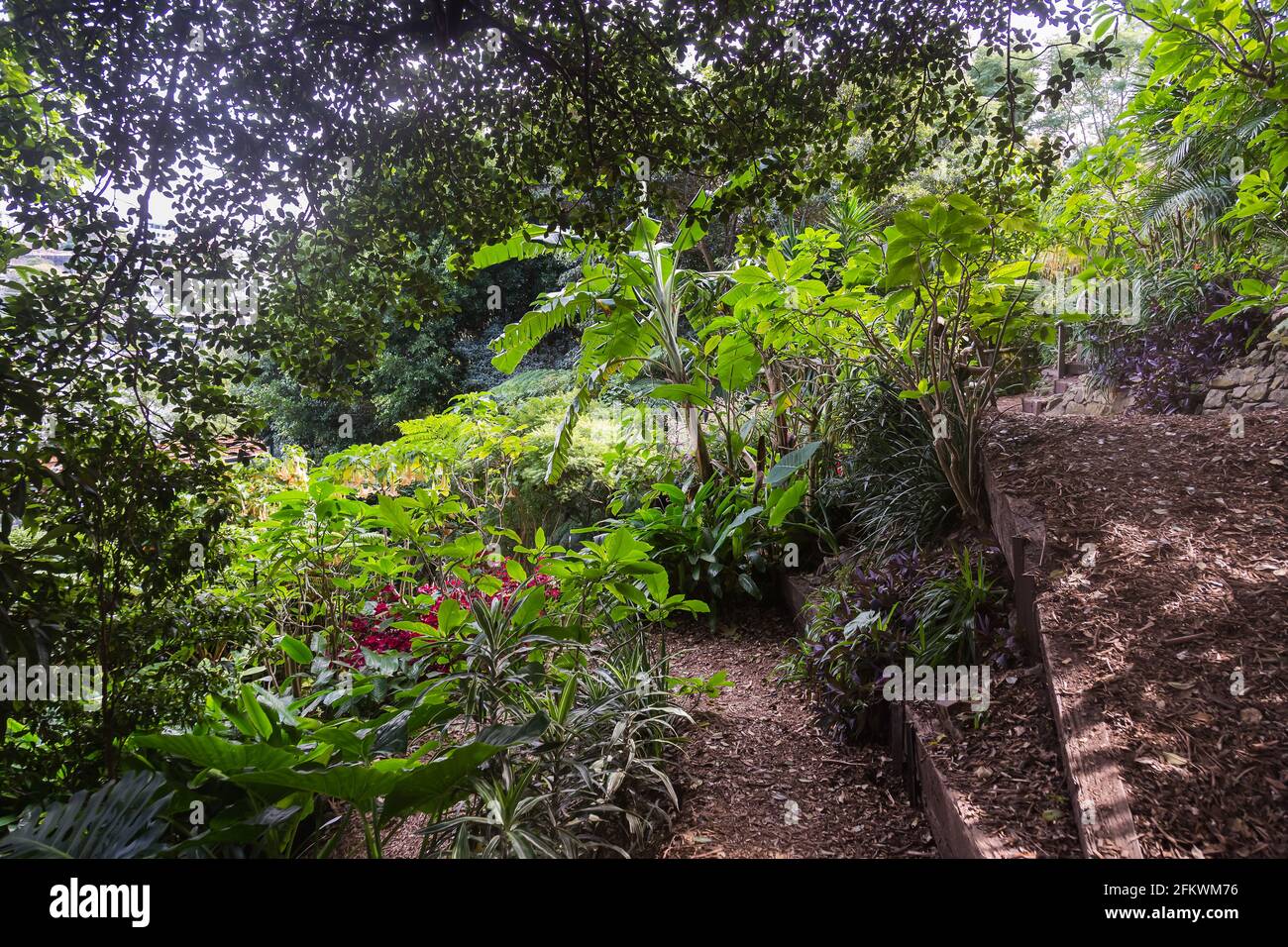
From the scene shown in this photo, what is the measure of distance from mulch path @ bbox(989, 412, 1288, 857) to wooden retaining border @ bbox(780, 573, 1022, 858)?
38cm

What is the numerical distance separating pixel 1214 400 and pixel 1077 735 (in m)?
4.84

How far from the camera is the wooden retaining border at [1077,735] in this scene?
5.40 feet

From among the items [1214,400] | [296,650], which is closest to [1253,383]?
[1214,400]

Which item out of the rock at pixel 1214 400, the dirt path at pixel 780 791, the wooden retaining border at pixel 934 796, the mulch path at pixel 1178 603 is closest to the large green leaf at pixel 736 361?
the mulch path at pixel 1178 603

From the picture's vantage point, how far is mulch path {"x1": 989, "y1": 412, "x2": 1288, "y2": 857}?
1643 millimetres

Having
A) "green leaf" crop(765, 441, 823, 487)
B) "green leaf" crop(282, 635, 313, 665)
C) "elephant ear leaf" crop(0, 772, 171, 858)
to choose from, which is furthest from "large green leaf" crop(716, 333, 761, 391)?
"elephant ear leaf" crop(0, 772, 171, 858)

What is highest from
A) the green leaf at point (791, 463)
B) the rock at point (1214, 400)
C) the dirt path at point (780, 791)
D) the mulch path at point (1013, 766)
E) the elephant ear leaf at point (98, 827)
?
the rock at point (1214, 400)

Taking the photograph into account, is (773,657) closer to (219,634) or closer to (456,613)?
(456,613)

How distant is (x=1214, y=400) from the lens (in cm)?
538

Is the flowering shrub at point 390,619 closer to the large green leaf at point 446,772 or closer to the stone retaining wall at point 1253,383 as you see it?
the large green leaf at point 446,772

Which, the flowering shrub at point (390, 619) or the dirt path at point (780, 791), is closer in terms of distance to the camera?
the dirt path at point (780, 791)

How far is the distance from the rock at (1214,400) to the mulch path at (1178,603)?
5.80 feet

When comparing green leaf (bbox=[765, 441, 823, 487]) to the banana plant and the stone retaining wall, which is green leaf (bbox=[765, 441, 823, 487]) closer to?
the banana plant

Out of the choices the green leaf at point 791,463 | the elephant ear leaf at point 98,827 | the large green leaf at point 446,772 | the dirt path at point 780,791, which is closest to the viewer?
the elephant ear leaf at point 98,827
